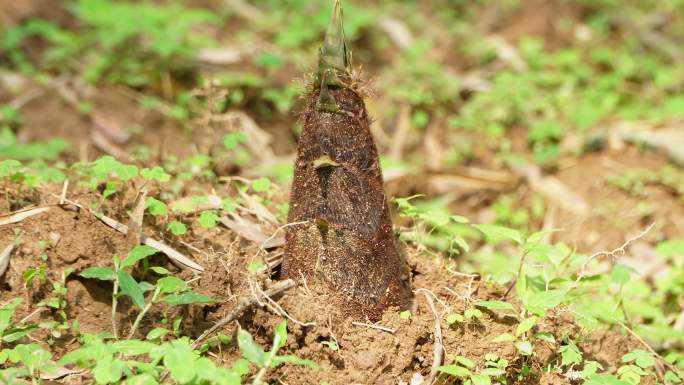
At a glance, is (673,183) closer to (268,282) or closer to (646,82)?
(646,82)

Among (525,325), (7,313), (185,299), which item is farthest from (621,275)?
(7,313)

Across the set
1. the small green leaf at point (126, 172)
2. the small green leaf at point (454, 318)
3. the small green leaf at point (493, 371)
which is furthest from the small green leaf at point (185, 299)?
the small green leaf at point (493, 371)

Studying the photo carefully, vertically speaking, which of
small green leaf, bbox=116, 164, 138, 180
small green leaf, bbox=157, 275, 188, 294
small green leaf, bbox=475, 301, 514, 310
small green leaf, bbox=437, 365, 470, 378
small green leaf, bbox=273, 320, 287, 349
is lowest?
small green leaf, bbox=437, 365, 470, 378

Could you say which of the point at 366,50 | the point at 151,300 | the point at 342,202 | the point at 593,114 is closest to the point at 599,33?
the point at 593,114

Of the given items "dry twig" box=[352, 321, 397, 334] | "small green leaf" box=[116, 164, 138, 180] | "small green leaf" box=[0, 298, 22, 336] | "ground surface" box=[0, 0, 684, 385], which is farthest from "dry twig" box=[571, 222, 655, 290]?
"small green leaf" box=[0, 298, 22, 336]

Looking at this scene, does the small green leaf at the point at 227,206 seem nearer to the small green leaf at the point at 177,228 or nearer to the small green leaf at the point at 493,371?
the small green leaf at the point at 177,228

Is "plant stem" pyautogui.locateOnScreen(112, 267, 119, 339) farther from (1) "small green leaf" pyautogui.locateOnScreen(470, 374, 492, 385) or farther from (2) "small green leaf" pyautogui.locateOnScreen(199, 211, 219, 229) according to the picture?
(1) "small green leaf" pyautogui.locateOnScreen(470, 374, 492, 385)
